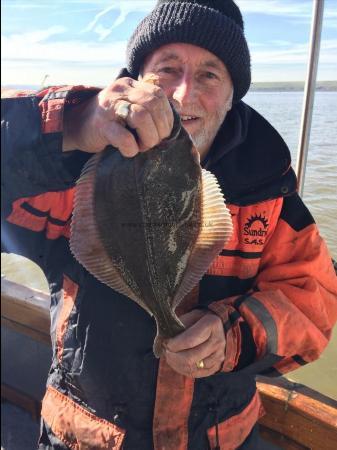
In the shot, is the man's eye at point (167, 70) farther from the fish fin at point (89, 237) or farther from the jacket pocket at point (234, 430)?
the jacket pocket at point (234, 430)

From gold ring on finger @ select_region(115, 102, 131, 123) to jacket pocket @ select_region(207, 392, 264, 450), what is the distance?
4.32 ft

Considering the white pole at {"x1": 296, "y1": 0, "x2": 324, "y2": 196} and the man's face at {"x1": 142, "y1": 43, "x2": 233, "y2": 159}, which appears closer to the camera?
the man's face at {"x1": 142, "y1": 43, "x2": 233, "y2": 159}

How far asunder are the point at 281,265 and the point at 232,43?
3.36 ft

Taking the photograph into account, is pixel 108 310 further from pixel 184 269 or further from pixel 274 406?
pixel 274 406

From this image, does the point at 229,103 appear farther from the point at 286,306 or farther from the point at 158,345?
the point at 158,345

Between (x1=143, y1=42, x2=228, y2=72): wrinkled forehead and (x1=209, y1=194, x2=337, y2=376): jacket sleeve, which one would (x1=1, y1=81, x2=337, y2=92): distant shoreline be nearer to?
(x1=143, y1=42, x2=228, y2=72): wrinkled forehead

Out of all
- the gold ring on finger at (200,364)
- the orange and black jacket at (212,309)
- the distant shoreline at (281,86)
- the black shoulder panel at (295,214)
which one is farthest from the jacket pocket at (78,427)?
the distant shoreline at (281,86)

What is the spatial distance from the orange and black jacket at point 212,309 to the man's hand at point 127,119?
17.0 inches

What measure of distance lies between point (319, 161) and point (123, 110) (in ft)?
5.29

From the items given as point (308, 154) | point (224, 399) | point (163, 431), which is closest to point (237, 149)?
point (308, 154)

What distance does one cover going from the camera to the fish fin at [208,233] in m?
1.48

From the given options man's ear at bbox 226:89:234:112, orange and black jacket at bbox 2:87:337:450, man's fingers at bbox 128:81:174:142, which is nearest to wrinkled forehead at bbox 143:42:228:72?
man's ear at bbox 226:89:234:112

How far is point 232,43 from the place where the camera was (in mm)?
2053

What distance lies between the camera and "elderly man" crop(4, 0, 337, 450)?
174 centimetres
